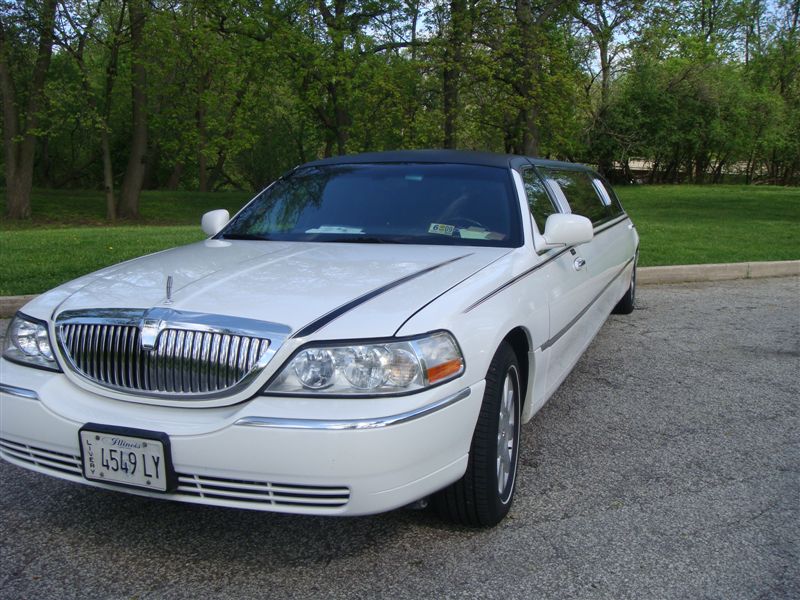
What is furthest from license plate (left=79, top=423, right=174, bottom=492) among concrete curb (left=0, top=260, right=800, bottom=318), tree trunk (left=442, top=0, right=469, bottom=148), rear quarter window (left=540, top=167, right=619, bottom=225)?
tree trunk (left=442, top=0, right=469, bottom=148)

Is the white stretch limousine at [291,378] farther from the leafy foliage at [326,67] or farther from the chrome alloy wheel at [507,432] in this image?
the leafy foliage at [326,67]

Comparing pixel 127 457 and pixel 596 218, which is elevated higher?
pixel 596 218

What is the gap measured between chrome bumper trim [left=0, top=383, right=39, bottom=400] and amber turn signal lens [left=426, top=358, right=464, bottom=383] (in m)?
1.44

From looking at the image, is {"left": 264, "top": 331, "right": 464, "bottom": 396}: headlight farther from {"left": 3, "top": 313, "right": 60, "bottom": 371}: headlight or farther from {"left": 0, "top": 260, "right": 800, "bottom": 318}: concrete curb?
{"left": 0, "top": 260, "right": 800, "bottom": 318}: concrete curb

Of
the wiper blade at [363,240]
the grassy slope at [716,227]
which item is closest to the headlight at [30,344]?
the wiper blade at [363,240]

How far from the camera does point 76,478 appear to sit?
A: 9.07ft

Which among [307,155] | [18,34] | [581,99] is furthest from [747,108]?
[18,34]

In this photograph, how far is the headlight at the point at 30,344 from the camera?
2.95m

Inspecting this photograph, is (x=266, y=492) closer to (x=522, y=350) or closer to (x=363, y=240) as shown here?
(x=522, y=350)

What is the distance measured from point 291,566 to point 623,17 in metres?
23.0

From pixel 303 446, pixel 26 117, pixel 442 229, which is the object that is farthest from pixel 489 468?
pixel 26 117

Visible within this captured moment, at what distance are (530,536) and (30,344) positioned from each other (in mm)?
2103

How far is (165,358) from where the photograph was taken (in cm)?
269

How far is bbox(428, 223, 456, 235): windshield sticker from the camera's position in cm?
392
